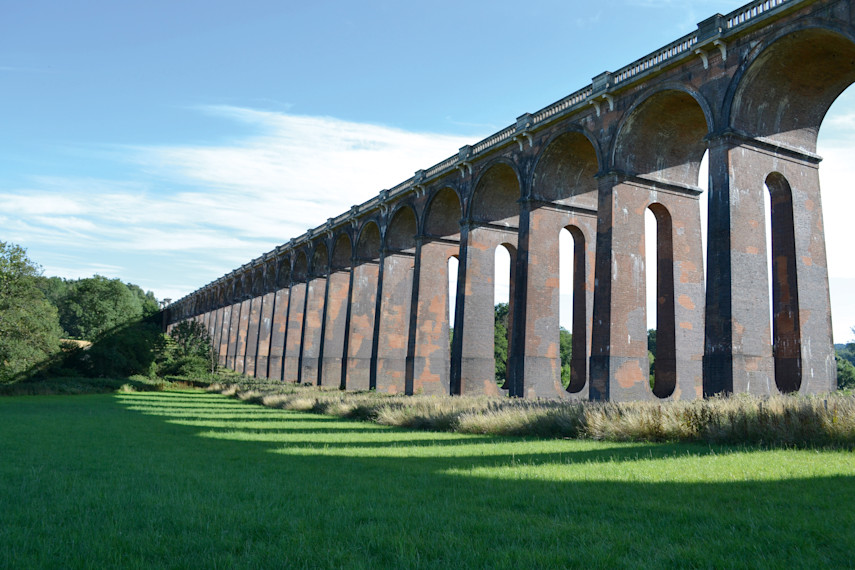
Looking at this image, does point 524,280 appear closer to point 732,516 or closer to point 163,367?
point 732,516

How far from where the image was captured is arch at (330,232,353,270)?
45312mm

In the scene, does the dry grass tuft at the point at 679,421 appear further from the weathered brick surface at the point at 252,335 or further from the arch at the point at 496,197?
the weathered brick surface at the point at 252,335

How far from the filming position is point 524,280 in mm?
25984

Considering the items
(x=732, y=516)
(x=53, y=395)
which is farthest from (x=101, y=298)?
(x=732, y=516)

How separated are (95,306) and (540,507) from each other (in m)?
106

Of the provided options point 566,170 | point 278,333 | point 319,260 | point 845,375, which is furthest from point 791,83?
point 845,375

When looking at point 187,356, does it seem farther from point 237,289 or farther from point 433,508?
point 433,508

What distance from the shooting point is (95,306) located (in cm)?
9688

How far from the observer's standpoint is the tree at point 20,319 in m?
35.5

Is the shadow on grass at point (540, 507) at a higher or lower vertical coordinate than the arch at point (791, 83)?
lower

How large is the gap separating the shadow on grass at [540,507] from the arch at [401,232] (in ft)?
92.9

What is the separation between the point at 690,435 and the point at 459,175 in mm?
22299

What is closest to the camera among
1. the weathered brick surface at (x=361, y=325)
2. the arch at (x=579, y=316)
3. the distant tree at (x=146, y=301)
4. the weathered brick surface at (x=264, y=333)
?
the arch at (x=579, y=316)

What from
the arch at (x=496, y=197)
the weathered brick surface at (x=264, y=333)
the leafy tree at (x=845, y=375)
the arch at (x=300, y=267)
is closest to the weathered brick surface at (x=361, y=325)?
the arch at (x=496, y=197)
